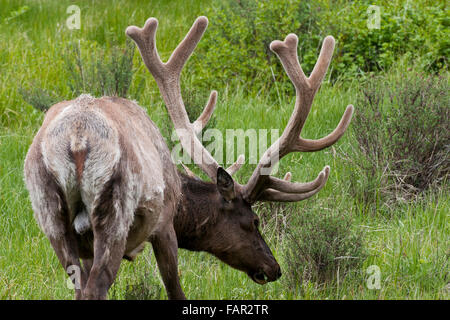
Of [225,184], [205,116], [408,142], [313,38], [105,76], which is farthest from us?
[313,38]

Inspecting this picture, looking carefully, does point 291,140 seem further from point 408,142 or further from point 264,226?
point 408,142

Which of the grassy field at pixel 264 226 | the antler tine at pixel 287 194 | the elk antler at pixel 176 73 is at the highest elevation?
the elk antler at pixel 176 73

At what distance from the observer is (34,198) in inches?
152

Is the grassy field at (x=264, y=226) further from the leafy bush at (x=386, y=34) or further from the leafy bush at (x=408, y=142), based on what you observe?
the leafy bush at (x=386, y=34)

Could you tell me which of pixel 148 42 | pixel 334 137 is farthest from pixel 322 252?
pixel 148 42

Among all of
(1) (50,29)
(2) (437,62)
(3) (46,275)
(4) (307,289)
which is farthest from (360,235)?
(1) (50,29)

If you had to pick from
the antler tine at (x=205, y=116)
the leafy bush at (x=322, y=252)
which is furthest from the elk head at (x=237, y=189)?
the antler tine at (x=205, y=116)

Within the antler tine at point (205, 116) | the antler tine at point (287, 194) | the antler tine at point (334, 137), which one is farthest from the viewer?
the antler tine at point (205, 116)

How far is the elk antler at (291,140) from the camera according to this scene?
5383mm

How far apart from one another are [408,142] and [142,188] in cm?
368

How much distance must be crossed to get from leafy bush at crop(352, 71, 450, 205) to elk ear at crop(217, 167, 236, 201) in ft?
5.73

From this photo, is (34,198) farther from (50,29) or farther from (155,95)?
(50,29)

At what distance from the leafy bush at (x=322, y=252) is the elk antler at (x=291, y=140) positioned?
25 centimetres

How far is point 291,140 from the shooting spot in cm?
552
